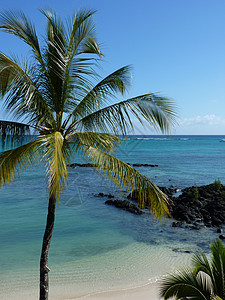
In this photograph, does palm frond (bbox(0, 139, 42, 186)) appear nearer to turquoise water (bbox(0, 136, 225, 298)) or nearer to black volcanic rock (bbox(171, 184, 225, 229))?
turquoise water (bbox(0, 136, 225, 298))

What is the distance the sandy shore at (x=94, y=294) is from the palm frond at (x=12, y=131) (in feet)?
19.0

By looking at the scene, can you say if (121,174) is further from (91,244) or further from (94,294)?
(91,244)

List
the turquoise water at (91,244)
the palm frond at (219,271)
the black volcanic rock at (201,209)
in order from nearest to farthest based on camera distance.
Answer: the palm frond at (219,271), the turquoise water at (91,244), the black volcanic rock at (201,209)

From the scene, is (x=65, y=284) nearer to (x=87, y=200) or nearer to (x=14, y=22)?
(x=14, y=22)

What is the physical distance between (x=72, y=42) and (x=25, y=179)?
1219 inches

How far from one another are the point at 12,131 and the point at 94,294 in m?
6.40

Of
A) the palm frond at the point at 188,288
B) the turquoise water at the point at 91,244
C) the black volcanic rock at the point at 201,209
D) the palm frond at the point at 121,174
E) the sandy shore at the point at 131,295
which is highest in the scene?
the palm frond at the point at 121,174

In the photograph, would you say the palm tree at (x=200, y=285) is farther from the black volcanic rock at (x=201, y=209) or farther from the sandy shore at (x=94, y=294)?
the black volcanic rock at (x=201, y=209)

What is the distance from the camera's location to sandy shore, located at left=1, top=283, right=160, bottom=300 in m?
9.34

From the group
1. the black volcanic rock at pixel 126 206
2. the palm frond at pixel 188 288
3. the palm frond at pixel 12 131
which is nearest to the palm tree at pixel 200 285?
the palm frond at pixel 188 288

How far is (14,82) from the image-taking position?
234 inches

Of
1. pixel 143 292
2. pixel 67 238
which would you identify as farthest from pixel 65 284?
pixel 67 238

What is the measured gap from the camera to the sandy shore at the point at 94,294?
9344 mm

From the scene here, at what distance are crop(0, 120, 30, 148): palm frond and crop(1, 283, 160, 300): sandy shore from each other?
579cm
